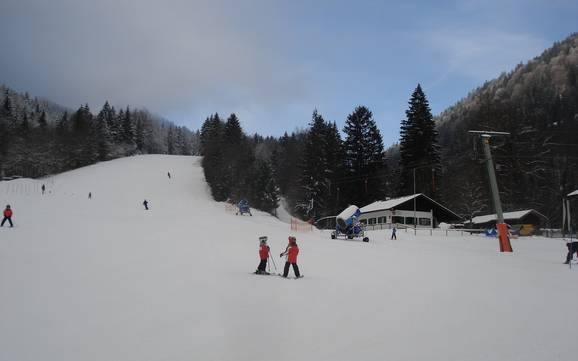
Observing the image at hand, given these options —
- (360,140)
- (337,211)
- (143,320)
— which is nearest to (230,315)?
(143,320)

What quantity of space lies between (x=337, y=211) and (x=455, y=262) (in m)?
44.9

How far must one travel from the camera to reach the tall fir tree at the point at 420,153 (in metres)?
61.0

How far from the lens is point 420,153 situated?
202 ft

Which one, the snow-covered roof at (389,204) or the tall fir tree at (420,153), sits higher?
the tall fir tree at (420,153)

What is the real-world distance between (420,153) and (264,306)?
55.9 meters

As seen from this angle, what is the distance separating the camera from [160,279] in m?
12.6

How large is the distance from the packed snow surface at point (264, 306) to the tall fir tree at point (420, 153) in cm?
4157

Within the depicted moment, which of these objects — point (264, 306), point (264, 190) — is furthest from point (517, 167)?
point (264, 306)

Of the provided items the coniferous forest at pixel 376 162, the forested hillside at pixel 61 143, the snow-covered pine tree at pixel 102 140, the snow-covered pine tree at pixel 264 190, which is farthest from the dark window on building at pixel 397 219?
the snow-covered pine tree at pixel 102 140

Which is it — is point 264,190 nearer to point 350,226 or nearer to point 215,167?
point 215,167

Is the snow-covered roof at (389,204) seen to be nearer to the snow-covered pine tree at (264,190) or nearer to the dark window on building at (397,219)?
the dark window on building at (397,219)

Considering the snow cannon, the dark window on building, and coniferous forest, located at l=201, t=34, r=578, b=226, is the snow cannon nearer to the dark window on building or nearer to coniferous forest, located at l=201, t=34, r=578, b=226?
the dark window on building

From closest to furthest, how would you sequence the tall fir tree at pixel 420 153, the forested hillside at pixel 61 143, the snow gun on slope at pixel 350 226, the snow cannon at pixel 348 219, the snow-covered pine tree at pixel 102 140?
the snow gun on slope at pixel 350 226, the snow cannon at pixel 348 219, the tall fir tree at pixel 420 153, the forested hillside at pixel 61 143, the snow-covered pine tree at pixel 102 140

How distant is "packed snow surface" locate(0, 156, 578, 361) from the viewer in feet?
22.6
